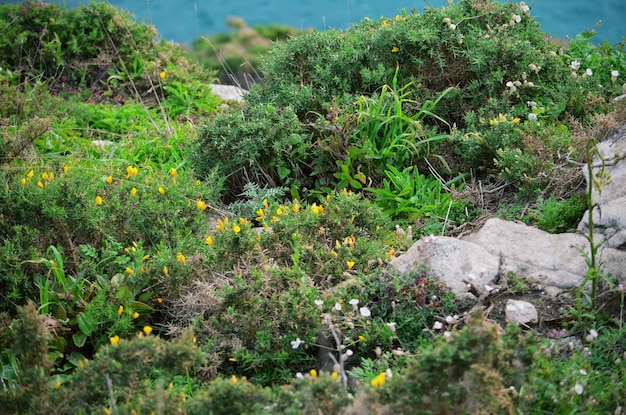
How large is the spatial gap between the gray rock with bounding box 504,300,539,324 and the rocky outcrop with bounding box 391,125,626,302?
0.51 ft

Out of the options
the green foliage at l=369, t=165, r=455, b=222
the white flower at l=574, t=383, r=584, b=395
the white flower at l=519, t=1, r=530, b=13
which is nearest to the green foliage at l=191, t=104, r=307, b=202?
the green foliage at l=369, t=165, r=455, b=222

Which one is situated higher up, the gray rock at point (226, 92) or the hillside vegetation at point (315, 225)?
the gray rock at point (226, 92)

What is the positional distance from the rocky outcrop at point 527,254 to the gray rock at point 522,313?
0.16 meters

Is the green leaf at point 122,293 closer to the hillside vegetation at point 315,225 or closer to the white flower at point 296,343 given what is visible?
the hillside vegetation at point 315,225

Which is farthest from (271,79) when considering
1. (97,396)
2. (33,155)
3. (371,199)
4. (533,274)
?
(97,396)

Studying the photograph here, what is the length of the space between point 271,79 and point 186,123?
1.06m

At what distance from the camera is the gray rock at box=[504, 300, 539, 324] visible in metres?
3.55

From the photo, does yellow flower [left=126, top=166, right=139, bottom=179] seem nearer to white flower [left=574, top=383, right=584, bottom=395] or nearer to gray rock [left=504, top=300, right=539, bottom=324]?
gray rock [left=504, top=300, right=539, bottom=324]

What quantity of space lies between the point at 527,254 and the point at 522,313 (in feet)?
1.48

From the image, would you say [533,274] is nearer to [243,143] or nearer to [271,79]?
[243,143]

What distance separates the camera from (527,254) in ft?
12.9

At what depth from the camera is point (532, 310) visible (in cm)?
360

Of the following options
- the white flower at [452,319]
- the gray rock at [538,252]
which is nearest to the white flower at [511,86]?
the gray rock at [538,252]

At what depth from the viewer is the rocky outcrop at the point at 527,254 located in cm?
373
